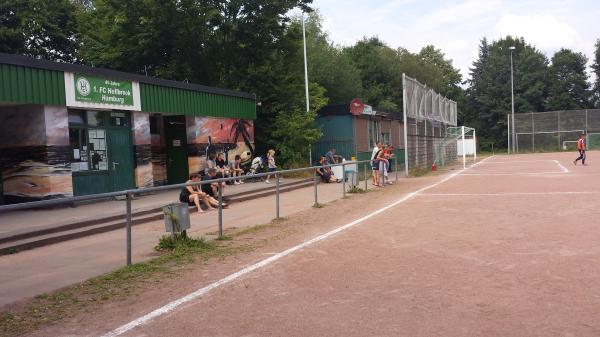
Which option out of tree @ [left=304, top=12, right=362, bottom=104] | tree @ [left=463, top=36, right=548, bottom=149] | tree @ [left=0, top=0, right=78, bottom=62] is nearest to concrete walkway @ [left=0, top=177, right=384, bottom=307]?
tree @ [left=0, top=0, right=78, bottom=62]

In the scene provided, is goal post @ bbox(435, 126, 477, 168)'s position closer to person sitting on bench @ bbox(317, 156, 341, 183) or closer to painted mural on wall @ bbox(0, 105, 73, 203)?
person sitting on bench @ bbox(317, 156, 341, 183)

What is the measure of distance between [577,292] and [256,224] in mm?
6803

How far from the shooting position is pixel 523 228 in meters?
9.52

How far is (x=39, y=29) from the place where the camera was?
33.8 m

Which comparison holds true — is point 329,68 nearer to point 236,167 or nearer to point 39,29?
point 39,29

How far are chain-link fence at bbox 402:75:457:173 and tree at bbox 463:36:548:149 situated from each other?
34.8m

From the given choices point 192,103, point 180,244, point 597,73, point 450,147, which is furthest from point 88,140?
point 597,73

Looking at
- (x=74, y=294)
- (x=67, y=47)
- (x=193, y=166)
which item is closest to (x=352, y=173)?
(x=193, y=166)

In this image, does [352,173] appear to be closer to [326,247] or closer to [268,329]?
[326,247]

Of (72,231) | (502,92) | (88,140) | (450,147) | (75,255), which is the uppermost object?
(502,92)

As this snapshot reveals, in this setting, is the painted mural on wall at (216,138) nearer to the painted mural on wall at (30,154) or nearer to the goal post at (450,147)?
the painted mural on wall at (30,154)

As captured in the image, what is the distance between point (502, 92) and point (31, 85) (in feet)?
228

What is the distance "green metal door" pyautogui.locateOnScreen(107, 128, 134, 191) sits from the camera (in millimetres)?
16359

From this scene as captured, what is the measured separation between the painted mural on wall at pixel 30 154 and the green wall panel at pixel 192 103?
12.4ft
